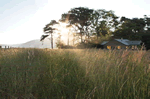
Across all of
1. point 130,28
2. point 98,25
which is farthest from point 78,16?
point 130,28

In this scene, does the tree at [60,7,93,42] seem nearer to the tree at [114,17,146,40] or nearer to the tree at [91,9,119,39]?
the tree at [91,9,119,39]

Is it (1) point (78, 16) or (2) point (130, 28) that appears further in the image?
(2) point (130, 28)

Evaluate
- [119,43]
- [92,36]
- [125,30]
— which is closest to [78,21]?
[92,36]

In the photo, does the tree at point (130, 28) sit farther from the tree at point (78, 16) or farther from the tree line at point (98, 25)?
the tree at point (78, 16)

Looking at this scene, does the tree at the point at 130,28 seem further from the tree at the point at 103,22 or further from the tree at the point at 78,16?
the tree at the point at 78,16

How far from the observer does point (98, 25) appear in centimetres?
3906

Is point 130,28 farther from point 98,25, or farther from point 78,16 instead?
point 78,16

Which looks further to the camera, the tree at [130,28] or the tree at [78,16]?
the tree at [130,28]

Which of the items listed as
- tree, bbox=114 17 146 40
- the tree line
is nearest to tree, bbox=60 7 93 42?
the tree line

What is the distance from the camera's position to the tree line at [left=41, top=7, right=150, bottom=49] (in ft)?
109

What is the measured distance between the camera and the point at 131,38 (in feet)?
149

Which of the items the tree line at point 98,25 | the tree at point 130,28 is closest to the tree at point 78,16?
the tree line at point 98,25

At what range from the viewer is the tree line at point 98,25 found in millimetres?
33219

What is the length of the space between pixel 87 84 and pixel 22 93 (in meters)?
1.34
